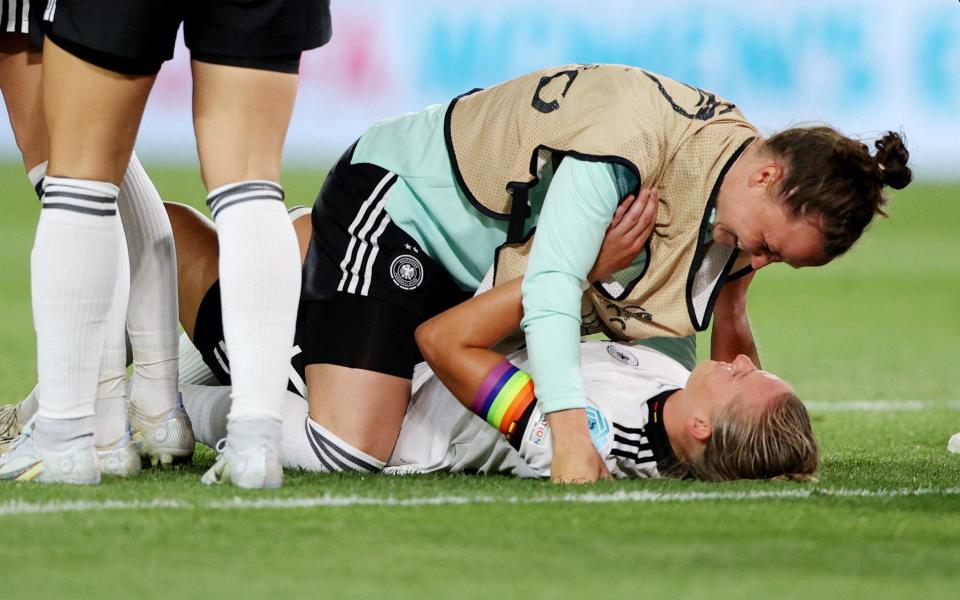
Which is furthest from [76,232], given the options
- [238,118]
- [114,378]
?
[114,378]

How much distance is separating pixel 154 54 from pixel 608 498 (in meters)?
1.02

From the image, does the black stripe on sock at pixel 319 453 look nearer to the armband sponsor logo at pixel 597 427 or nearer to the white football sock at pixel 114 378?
the white football sock at pixel 114 378

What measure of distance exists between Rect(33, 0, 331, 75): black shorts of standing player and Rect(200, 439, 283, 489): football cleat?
62 centimetres

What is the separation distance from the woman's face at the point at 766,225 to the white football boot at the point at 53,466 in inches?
48.1

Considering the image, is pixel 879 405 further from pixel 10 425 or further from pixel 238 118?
pixel 238 118

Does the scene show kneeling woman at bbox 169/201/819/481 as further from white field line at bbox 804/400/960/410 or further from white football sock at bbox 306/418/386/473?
white field line at bbox 804/400/960/410

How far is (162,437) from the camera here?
277 cm

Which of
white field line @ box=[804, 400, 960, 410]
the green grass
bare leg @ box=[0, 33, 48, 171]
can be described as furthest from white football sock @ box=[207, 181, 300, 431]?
white field line @ box=[804, 400, 960, 410]

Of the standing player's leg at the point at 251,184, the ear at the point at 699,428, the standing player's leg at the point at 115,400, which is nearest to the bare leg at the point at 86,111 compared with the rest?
the standing player's leg at the point at 251,184

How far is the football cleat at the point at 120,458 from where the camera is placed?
2.57 meters

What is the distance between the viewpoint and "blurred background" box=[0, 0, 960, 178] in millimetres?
11789

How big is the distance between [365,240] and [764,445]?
963mm

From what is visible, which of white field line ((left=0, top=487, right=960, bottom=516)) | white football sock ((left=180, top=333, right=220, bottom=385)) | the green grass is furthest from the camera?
white football sock ((left=180, top=333, right=220, bottom=385))

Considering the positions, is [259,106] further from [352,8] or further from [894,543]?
[352,8]
